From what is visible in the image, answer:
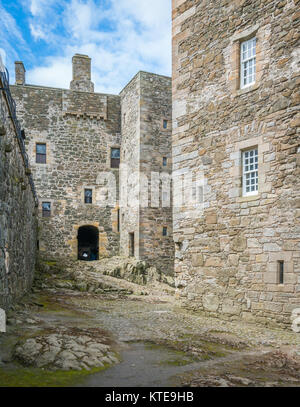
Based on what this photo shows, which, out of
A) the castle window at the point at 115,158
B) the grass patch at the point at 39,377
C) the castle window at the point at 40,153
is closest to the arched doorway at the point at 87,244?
the castle window at the point at 115,158

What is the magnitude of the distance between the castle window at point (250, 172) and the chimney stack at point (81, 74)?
63.2 feet

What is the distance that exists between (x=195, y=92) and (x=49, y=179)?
1451 cm

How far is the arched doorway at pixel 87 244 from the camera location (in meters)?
26.4

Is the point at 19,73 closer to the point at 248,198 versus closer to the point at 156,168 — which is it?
the point at 156,168

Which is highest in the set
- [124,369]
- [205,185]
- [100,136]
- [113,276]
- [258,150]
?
[100,136]

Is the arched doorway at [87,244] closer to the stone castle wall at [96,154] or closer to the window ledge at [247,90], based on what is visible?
the stone castle wall at [96,154]

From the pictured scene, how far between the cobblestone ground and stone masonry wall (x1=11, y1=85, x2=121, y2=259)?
11.3 m

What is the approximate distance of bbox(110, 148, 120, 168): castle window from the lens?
993 inches

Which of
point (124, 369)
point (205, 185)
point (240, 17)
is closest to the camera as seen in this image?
point (124, 369)

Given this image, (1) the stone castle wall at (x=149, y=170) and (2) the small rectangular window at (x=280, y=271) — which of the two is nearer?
(2) the small rectangular window at (x=280, y=271)

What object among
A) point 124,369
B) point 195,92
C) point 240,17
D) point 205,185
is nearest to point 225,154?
point 205,185

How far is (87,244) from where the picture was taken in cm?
2675

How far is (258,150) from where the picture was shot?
9422mm
